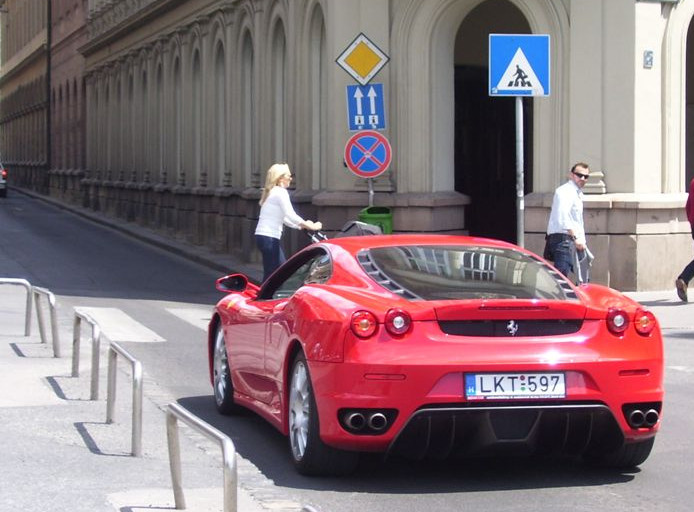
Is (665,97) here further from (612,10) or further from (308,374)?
(308,374)

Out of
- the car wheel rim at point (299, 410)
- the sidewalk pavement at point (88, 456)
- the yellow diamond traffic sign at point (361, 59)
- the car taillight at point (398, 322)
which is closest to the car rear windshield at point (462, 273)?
the car taillight at point (398, 322)

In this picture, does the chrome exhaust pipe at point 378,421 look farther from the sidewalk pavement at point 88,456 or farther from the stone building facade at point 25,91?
the stone building facade at point 25,91

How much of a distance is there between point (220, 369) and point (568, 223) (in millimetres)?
7192

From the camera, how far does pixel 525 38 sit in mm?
15000

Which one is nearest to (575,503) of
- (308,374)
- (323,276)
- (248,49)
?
(308,374)

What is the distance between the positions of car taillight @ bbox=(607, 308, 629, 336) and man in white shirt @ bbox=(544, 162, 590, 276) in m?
8.76

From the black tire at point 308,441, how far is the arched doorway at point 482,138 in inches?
708

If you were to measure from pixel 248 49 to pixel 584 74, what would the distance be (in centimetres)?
1134

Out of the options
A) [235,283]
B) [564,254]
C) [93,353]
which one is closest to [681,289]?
[564,254]

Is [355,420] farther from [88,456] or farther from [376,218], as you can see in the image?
[376,218]

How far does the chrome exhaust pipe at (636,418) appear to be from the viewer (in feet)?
25.7

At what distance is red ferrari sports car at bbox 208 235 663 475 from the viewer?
7543 mm

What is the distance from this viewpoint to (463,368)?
7512 mm

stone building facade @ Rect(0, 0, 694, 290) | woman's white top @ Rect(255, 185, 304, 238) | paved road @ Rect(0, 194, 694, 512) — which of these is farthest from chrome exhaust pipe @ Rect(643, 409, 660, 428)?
woman's white top @ Rect(255, 185, 304, 238)
